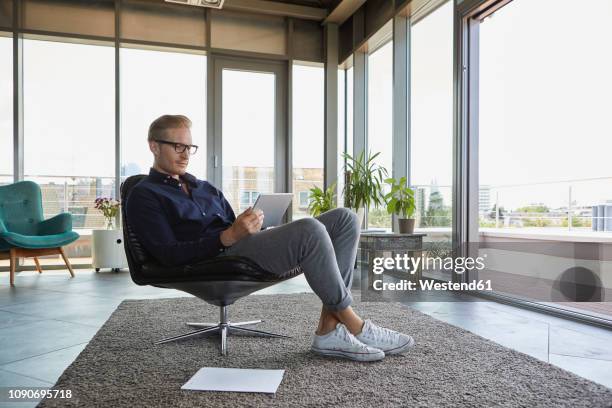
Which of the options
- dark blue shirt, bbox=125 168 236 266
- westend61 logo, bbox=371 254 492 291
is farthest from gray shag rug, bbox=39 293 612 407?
westend61 logo, bbox=371 254 492 291

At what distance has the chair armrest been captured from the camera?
4.59 m

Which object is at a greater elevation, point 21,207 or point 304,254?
point 21,207

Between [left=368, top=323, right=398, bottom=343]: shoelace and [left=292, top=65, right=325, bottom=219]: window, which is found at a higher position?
[left=292, top=65, right=325, bottom=219]: window

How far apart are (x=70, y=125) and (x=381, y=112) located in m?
3.31

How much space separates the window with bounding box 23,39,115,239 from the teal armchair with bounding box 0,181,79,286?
42 cm

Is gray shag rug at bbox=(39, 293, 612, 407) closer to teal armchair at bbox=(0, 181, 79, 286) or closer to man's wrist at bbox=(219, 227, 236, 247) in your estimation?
man's wrist at bbox=(219, 227, 236, 247)

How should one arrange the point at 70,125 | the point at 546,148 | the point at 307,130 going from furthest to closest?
1. the point at 307,130
2. the point at 70,125
3. the point at 546,148

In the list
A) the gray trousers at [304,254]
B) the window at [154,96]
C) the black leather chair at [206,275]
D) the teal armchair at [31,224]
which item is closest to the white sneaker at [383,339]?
the gray trousers at [304,254]

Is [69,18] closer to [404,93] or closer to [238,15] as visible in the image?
[238,15]

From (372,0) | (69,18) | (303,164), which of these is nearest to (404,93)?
(372,0)

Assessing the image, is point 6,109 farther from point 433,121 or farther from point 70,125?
point 433,121

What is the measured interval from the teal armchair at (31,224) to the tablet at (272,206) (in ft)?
9.81

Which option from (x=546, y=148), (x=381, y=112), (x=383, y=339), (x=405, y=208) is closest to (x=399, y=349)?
(x=383, y=339)

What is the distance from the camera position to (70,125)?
16.9 feet
